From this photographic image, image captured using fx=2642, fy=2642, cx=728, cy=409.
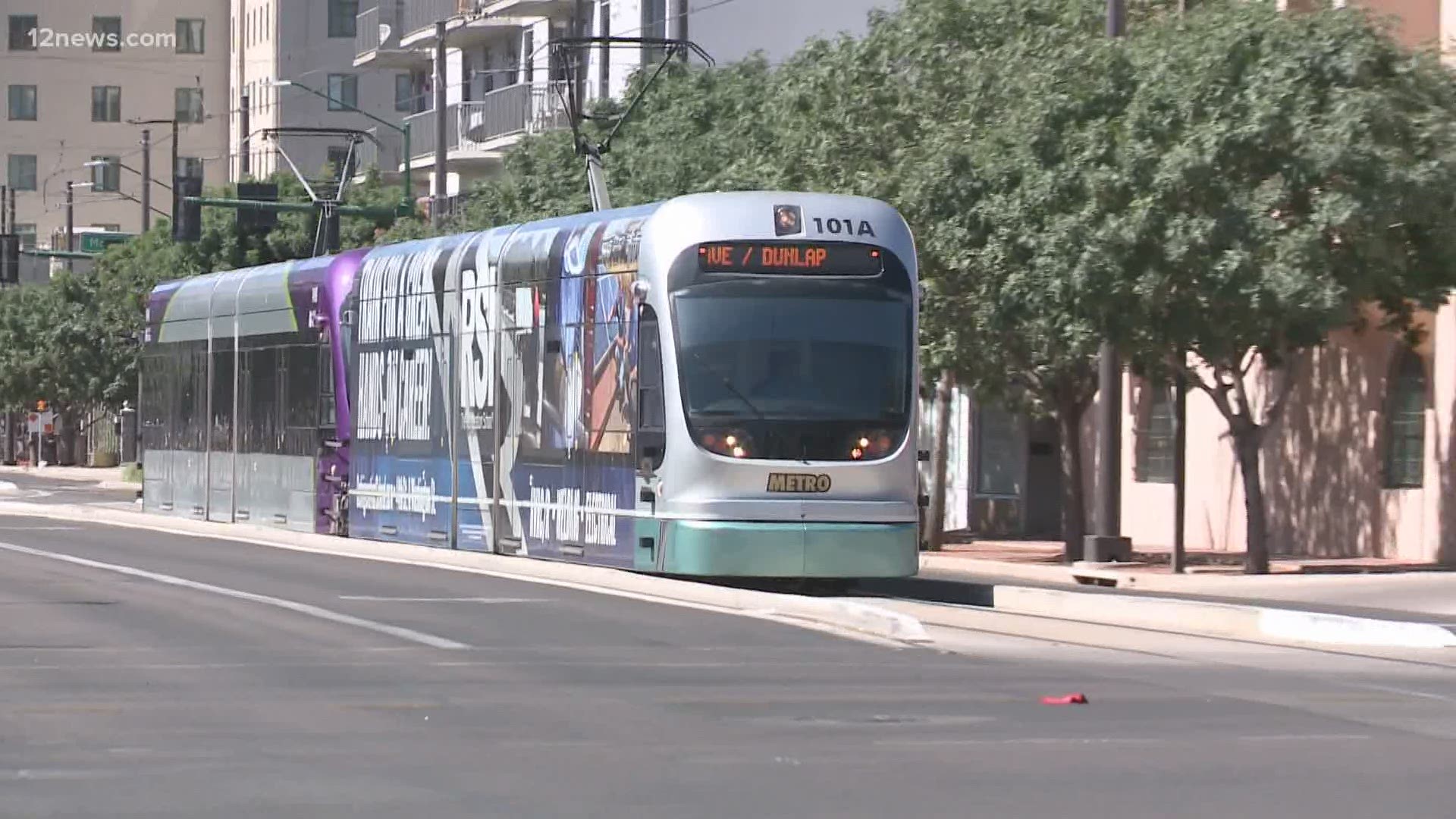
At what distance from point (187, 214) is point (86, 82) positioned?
61.7m

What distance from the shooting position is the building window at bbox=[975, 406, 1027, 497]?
44.9 meters

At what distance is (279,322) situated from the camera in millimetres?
33406

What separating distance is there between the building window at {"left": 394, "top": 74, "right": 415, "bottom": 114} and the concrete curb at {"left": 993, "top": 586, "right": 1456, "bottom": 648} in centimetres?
6918

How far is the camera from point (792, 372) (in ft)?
73.6

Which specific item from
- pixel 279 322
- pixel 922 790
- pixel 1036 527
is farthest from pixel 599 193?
pixel 922 790

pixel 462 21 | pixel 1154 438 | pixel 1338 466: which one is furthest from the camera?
pixel 462 21

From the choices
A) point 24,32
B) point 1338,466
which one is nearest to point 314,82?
point 24,32

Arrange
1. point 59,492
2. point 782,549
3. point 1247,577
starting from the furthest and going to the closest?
point 59,492 < point 1247,577 < point 782,549

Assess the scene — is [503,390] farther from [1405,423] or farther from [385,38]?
[385,38]

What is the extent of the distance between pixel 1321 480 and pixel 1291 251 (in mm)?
8526

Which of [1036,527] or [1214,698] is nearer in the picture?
[1214,698]

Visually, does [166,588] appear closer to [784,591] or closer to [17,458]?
[784,591]

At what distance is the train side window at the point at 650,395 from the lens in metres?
22.6

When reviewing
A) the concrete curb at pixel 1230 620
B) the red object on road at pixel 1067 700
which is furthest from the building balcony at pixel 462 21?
the red object on road at pixel 1067 700
